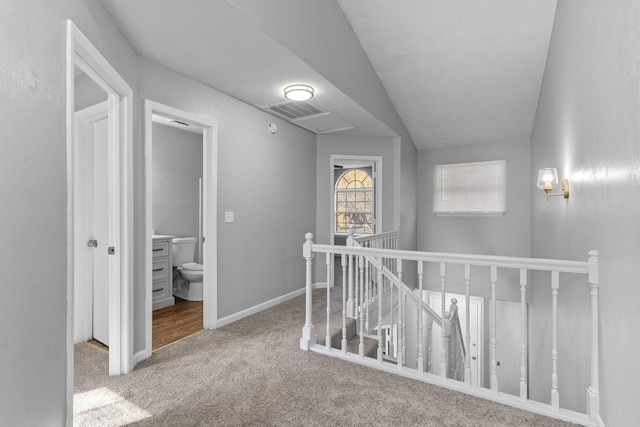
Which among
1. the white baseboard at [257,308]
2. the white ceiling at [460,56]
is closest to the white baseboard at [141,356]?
the white baseboard at [257,308]

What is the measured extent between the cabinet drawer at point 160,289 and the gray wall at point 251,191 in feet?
4.24

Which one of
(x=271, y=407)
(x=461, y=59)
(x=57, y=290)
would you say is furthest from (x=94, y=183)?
(x=461, y=59)

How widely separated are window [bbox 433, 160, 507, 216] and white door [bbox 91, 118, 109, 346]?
16.1 ft

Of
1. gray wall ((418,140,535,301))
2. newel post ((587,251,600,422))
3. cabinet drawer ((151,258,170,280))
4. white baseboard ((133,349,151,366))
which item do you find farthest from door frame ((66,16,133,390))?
gray wall ((418,140,535,301))

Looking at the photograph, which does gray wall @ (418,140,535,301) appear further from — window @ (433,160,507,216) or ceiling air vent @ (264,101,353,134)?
ceiling air vent @ (264,101,353,134)

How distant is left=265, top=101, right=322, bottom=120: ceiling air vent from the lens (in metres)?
3.62

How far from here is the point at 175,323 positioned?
342cm

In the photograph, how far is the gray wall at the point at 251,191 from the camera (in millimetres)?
2883

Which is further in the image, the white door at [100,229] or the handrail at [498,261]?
the white door at [100,229]

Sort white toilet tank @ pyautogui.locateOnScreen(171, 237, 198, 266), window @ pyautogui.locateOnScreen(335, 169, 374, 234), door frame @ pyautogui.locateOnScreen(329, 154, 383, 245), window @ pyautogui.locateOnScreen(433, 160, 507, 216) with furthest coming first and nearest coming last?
1. window @ pyautogui.locateOnScreen(335, 169, 374, 234)
2. window @ pyautogui.locateOnScreen(433, 160, 507, 216)
3. door frame @ pyautogui.locateOnScreen(329, 154, 383, 245)
4. white toilet tank @ pyautogui.locateOnScreen(171, 237, 198, 266)

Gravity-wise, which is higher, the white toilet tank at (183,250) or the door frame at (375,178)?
the door frame at (375,178)

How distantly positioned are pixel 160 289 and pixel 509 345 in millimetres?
5882

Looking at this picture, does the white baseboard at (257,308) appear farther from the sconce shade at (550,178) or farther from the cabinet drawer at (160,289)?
the sconce shade at (550,178)

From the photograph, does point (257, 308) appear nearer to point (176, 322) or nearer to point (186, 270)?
point (176, 322)
